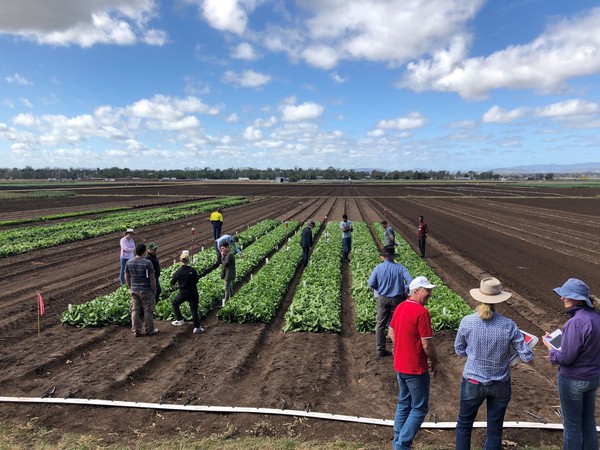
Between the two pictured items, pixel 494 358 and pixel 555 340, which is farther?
pixel 555 340

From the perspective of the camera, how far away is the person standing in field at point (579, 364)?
4.69 meters

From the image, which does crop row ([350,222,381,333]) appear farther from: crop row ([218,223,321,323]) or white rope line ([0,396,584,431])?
white rope line ([0,396,584,431])

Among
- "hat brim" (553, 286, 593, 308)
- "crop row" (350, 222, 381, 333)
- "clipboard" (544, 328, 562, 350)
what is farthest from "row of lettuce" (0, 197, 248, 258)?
"hat brim" (553, 286, 593, 308)

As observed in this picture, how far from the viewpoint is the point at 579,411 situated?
193 inches

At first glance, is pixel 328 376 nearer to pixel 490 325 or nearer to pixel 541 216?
pixel 490 325

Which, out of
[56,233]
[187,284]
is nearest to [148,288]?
[187,284]

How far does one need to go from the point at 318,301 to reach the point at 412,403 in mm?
7145

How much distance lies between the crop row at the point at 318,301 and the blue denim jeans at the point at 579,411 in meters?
6.38

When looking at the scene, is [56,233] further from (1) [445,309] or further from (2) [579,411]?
(2) [579,411]

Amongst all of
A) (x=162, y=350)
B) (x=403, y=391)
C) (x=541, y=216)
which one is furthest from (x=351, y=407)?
(x=541, y=216)

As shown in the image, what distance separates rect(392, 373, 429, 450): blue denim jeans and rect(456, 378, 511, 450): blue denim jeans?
1.45 ft

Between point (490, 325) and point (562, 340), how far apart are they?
0.82 m

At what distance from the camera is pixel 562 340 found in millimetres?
4805

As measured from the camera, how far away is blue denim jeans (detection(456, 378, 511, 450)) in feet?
15.9
